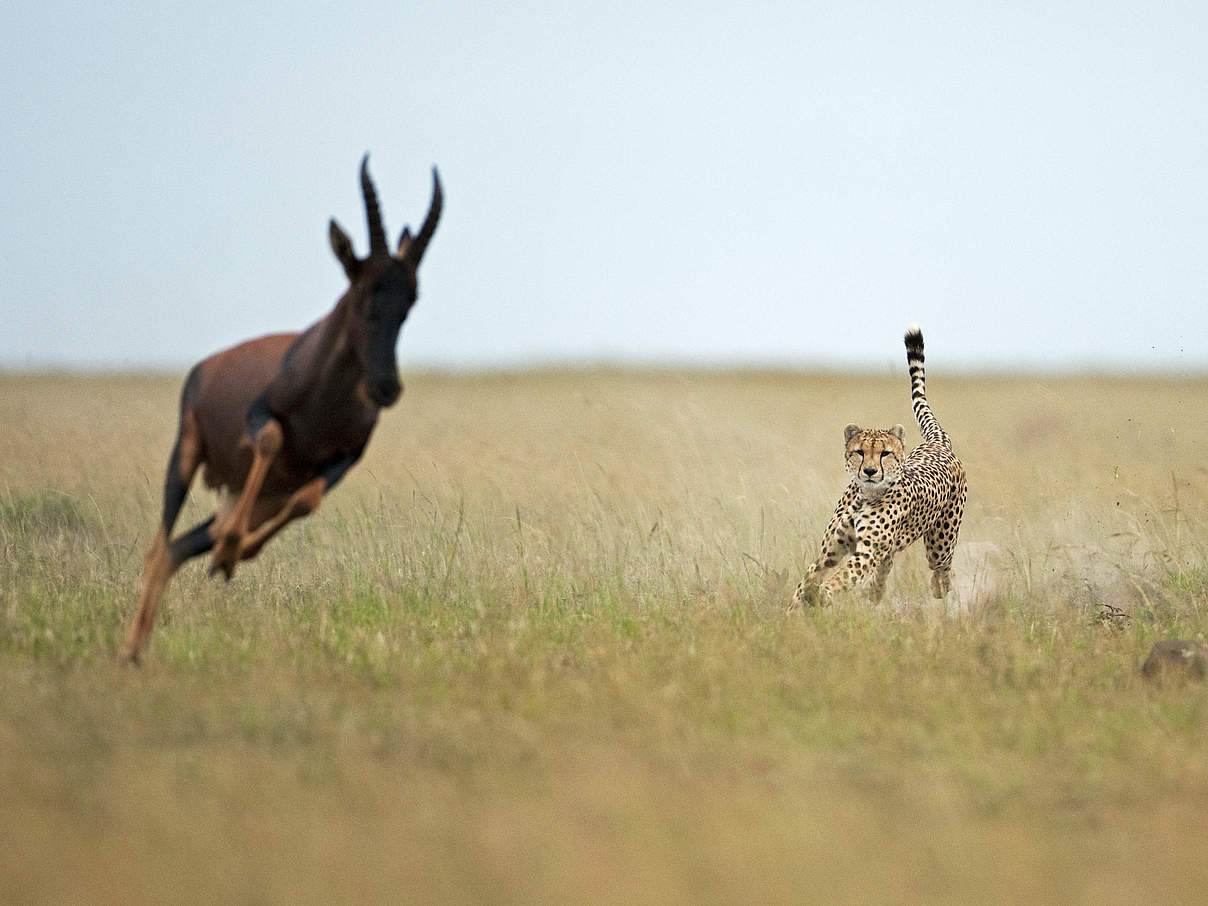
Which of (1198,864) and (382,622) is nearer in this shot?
(1198,864)

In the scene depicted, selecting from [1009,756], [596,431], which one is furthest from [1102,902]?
[596,431]

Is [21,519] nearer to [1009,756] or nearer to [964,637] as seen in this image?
[964,637]

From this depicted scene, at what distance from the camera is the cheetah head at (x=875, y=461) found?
838 cm

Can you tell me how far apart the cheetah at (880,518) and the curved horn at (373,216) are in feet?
11.6

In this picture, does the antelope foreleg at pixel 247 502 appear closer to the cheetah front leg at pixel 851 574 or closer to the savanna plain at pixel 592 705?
the savanna plain at pixel 592 705

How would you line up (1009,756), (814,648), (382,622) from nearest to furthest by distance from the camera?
1. (1009,756)
2. (814,648)
3. (382,622)

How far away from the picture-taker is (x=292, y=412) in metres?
5.81

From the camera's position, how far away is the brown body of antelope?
557cm

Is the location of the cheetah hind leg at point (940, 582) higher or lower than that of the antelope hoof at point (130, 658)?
lower

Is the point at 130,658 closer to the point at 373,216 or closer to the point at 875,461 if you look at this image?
the point at 373,216

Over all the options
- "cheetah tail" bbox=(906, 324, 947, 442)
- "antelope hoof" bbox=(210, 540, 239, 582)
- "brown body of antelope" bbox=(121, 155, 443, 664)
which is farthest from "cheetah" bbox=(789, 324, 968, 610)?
"antelope hoof" bbox=(210, 540, 239, 582)

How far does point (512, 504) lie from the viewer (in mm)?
11891

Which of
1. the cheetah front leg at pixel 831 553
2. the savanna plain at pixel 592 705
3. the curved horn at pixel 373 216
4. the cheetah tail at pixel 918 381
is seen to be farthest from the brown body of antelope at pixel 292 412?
the cheetah tail at pixel 918 381

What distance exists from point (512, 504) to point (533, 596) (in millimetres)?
3722
